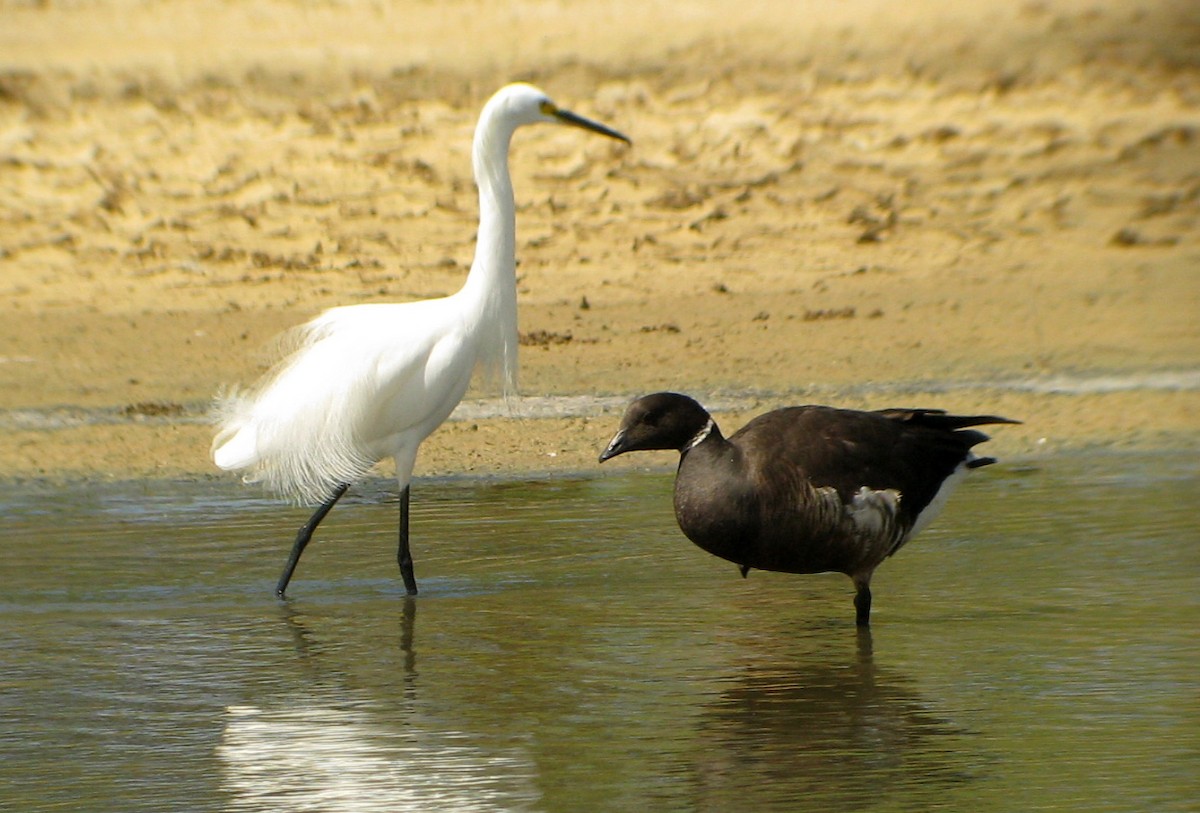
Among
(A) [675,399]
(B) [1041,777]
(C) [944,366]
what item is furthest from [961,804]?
(C) [944,366]

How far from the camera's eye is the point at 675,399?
20.1 ft

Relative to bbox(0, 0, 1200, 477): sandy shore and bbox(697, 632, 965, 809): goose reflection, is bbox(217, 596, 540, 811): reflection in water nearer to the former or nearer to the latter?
bbox(697, 632, 965, 809): goose reflection

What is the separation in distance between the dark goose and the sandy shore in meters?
3.03

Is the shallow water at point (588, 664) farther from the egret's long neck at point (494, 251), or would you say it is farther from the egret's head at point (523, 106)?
the egret's head at point (523, 106)

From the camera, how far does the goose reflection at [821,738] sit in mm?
4742

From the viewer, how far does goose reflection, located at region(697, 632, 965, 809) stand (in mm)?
4742

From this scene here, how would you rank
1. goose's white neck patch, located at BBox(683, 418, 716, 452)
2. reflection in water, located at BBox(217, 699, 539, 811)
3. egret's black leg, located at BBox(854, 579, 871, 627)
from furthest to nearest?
egret's black leg, located at BBox(854, 579, 871, 627), goose's white neck patch, located at BBox(683, 418, 716, 452), reflection in water, located at BBox(217, 699, 539, 811)

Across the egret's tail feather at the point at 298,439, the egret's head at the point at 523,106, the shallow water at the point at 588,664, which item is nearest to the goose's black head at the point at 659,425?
the shallow water at the point at 588,664

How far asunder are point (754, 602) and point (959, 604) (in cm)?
66

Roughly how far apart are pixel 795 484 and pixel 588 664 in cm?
82

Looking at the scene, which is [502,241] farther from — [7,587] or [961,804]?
[961,804]

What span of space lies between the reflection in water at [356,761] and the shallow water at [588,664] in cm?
1

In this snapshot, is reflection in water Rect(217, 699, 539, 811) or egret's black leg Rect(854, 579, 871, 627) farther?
egret's black leg Rect(854, 579, 871, 627)

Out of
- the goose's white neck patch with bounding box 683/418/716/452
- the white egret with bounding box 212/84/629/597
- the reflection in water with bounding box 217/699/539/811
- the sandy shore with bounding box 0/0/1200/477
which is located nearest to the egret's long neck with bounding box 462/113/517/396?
the white egret with bounding box 212/84/629/597
